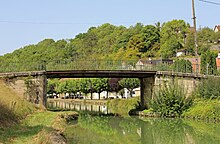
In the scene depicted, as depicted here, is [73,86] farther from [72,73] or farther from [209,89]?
[209,89]

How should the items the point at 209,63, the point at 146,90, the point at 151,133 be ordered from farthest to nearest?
the point at 209,63
the point at 146,90
the point at 151,133

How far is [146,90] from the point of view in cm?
4472

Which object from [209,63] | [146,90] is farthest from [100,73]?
[209,63]

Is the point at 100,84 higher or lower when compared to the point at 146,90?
higher

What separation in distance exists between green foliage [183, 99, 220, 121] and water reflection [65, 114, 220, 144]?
1.69 metres

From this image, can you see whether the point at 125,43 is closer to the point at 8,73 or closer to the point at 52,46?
the point at 52,46

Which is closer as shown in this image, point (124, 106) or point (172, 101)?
point (172, 101)

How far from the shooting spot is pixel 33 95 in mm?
39719

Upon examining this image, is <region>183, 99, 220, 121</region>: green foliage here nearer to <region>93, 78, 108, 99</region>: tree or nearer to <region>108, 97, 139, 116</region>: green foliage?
<region>108, 97, 139, 116</region>: green foliage

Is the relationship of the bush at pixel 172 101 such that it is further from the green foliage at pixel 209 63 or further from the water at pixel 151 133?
the green foliage at pixel 209 63

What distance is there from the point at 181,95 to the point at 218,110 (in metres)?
5.51

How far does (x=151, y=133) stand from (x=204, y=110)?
8.47 meters

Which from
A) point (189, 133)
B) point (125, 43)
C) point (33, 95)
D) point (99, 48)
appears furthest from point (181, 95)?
point (99, 48)

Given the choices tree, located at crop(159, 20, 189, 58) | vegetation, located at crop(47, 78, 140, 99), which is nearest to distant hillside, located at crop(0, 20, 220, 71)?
tree, located at crop(159, 20, 189, 58)
